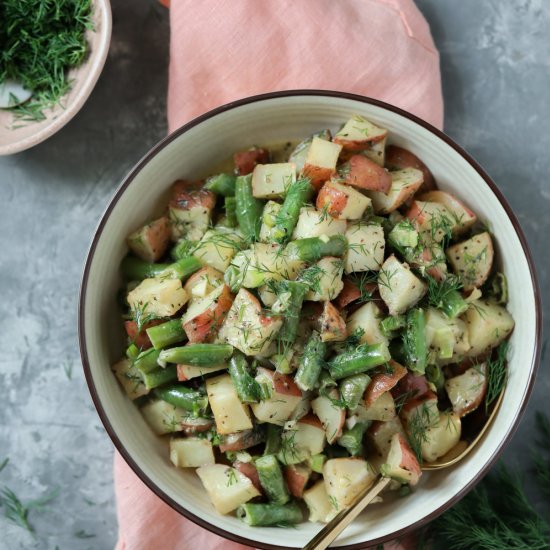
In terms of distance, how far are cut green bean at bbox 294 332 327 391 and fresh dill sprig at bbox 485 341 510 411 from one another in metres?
0.80

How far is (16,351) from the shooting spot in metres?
3.53

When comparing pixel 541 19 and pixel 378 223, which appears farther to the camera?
pixel 541 19

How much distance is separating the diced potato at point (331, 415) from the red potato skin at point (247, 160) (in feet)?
3.56

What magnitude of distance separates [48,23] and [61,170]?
0.73m

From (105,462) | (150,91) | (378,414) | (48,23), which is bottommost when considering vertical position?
(105,462)

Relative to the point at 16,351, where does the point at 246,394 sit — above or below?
above

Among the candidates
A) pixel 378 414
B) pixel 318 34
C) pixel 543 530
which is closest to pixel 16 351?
pixel 378 414

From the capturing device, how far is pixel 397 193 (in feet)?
9.44

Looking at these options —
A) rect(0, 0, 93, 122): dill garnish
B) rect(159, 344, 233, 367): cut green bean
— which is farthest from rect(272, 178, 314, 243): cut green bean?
rect(0, 0, 93, 122): dill garnish

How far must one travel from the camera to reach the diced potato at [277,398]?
107 inches

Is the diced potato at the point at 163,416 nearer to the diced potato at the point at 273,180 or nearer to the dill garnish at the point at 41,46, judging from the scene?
the diced potato at the point at 273,180

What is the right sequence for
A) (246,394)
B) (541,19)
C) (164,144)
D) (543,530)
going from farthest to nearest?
1. (541,19)
2. (543,530)
3. (164,144)
4. (246,394)

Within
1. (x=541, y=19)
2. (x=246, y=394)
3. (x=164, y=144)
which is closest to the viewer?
(x=246, y=394)

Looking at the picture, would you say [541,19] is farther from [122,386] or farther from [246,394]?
[122,386]
